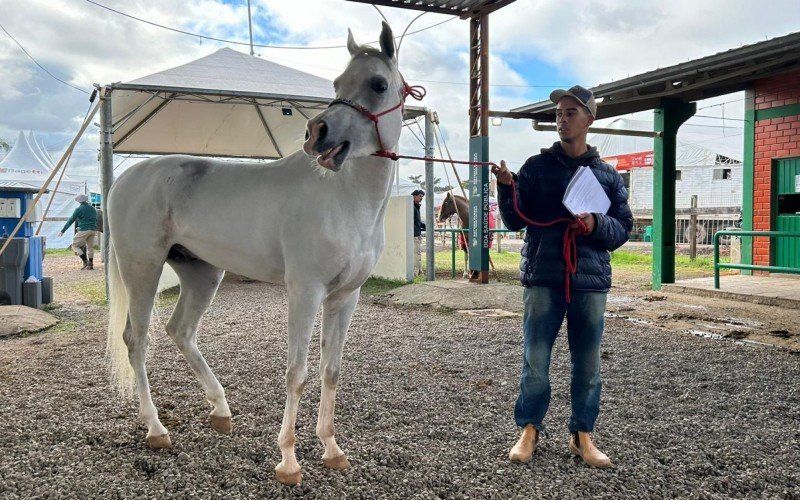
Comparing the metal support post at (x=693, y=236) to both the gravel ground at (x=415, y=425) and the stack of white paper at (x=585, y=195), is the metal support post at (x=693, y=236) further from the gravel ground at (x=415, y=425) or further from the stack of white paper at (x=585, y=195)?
the stack of white paper at (x=585, y=195)

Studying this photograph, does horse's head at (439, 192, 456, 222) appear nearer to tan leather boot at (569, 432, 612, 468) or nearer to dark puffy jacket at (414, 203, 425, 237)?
dark puffy jacket at (414, 203, 425, 237)

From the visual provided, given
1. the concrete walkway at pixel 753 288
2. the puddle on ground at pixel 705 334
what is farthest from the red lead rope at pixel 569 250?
the concrete walkway at pixel 753 288

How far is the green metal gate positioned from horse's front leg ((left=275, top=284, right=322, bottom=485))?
928 centimetres

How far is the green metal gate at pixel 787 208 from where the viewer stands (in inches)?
353

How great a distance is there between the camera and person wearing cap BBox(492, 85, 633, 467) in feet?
8.51

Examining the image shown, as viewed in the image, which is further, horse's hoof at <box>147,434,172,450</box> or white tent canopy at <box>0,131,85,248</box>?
white tent canopy at <box>0,131,85,248</box>

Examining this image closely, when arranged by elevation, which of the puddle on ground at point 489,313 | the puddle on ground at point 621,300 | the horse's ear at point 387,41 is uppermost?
the horse's ear at point 387,41

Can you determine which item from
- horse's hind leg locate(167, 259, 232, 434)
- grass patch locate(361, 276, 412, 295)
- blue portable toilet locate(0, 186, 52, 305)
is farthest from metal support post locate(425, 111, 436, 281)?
horse's hind leg locate(167, 259, 232, 434)

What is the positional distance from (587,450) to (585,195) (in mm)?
1189

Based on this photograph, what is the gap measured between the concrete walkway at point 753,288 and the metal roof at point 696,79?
2844mm

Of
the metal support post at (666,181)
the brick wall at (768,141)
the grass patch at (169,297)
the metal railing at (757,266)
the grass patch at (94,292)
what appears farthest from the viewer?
the brick wall at (768,141)

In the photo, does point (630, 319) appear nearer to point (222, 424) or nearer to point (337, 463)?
point (337, 463)

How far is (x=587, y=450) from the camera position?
8.62ft

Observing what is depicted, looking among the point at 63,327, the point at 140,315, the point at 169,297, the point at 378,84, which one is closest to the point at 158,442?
the point at 140,315
